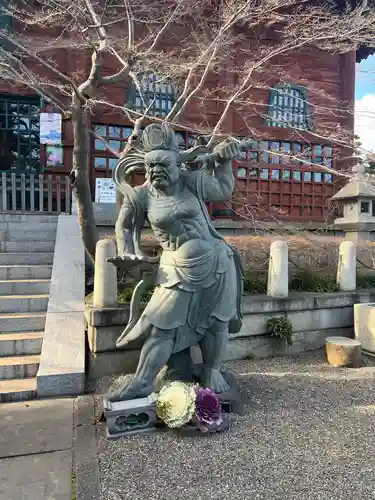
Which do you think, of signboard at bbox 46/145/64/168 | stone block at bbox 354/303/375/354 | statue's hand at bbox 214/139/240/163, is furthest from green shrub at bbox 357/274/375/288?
signboard at bbox 46/145/64/168

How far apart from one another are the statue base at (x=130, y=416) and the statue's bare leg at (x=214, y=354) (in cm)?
55

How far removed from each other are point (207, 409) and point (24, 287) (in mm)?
3600

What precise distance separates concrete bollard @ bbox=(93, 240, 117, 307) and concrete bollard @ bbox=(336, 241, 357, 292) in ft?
12.6

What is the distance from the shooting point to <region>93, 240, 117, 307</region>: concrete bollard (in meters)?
4.46

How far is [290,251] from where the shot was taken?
6.60 metres

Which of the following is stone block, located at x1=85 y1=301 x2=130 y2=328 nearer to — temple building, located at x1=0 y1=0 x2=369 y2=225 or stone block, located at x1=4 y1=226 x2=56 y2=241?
stone block, located at x1=4 y1=226 x2=56 y2=241

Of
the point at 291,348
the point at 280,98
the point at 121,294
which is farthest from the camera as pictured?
the point at 280,98

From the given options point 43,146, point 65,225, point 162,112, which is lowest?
point 65,225

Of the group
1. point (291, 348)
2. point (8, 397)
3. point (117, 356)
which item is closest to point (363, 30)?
point (291, 348)

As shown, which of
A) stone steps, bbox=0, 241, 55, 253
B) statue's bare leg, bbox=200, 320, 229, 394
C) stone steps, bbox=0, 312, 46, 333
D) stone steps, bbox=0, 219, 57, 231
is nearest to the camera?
statue's bare leg, bbox=200, 320, 229, 394

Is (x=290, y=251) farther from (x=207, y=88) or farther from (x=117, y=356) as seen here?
(x=207, y=88)

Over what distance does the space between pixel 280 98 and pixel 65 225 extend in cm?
825

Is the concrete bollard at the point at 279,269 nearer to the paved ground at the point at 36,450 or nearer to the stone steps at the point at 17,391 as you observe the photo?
the paved ground at the point at 36,450

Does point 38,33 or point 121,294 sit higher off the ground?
point 38,33
